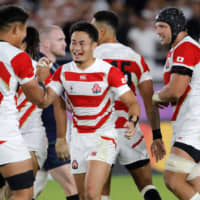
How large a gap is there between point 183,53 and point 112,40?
1065mm

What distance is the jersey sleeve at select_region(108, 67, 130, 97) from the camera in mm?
4422

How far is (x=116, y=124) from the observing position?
4.95 meters

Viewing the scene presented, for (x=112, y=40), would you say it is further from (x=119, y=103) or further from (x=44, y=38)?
(x=44, y=38)

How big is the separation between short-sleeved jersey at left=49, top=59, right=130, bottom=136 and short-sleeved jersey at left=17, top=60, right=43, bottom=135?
64cm

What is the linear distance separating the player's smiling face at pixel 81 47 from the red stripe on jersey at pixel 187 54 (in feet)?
2.46

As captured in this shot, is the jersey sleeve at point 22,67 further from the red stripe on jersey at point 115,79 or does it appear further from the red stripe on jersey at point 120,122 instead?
the red stripe on jersey at point 120,122

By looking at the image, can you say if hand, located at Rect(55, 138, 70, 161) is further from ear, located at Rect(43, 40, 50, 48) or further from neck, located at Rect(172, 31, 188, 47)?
ear, located at Rect(43, 40, 50, 48)

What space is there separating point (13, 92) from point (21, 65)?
0.80 ft

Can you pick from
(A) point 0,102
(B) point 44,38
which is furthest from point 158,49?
(A) point 0,102

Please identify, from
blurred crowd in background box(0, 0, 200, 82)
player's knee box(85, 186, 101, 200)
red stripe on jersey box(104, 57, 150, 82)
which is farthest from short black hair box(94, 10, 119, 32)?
blurred crowd in background box(0, 0, 200, 82)

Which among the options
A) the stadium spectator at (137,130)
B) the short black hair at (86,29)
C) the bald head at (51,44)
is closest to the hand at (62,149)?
the stadium spectator at (137,130)

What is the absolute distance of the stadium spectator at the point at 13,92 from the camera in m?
3.90

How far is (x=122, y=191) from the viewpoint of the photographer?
308 inches

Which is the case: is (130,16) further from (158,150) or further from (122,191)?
(158,150)
